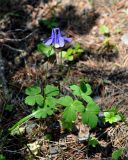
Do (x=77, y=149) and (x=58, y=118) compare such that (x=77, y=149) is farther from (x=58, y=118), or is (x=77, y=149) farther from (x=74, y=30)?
(x=74, y=30)

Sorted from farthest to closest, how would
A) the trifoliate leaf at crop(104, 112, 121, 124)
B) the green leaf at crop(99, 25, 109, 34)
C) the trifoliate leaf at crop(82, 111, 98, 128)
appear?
the green leaf at crop(99, 25, 109, 34) < the trifoliate leaf at crop(104, 112, 121, 124) < the trifoliate leaf at crop(82, 111, 98, 128)

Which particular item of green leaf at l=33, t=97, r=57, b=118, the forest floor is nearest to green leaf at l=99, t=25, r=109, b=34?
the forest floor

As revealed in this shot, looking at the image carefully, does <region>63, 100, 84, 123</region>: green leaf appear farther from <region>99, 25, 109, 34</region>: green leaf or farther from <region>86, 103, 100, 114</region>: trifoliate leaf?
<region>99, 25, 109, 34</region>: green leaf

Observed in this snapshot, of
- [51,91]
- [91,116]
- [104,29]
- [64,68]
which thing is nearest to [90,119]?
[91,116]

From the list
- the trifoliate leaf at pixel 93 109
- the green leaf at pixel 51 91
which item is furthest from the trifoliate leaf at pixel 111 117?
the green leaf at pixel 51 91

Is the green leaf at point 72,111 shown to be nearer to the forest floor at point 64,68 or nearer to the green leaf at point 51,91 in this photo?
the green leaf at point 51,91

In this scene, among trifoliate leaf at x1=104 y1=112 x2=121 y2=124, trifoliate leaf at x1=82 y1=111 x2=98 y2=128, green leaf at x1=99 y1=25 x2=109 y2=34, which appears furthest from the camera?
green leaf at x1=99 y1=25 x2=109 y2=34

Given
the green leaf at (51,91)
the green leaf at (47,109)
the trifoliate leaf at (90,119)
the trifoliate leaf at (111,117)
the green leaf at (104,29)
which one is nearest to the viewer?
the trifoliate leaf at (90,119)
